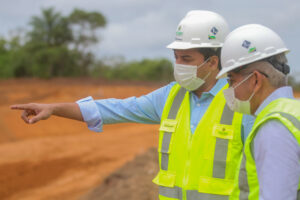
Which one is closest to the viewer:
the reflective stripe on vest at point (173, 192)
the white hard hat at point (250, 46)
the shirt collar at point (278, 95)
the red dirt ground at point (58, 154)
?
the shirt collar at point (278, 95)

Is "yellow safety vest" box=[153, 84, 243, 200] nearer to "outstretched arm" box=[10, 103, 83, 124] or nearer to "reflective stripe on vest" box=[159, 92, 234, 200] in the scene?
"reflective stripe on vest" box=[159, 92, 234, 200]

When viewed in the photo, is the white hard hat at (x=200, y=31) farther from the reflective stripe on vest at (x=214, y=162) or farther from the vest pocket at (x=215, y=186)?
the vest pocket at (x=215, y=186)

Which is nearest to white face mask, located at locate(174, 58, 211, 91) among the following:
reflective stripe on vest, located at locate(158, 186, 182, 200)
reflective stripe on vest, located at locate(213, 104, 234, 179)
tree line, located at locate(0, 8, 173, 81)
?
reflective stripe on vest, located at locate(213, 104, 234, 179)

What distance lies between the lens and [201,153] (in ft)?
9.08

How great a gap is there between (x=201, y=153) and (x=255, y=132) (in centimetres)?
91

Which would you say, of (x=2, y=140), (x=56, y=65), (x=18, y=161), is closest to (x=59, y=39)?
(x=56, y=65)

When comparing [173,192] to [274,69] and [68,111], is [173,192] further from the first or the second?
[274,69]

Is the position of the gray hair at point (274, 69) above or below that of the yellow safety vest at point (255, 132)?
above

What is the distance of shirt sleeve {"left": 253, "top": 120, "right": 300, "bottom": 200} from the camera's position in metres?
1.71

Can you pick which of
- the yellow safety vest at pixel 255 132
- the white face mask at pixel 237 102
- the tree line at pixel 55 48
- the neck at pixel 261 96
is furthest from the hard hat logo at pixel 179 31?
the tree line at pixel 55 48

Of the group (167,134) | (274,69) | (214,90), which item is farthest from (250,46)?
(167,134)

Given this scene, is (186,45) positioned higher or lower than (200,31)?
lower

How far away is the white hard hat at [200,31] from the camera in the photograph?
3.05m

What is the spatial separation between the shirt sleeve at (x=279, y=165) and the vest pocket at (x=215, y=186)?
931 mm
